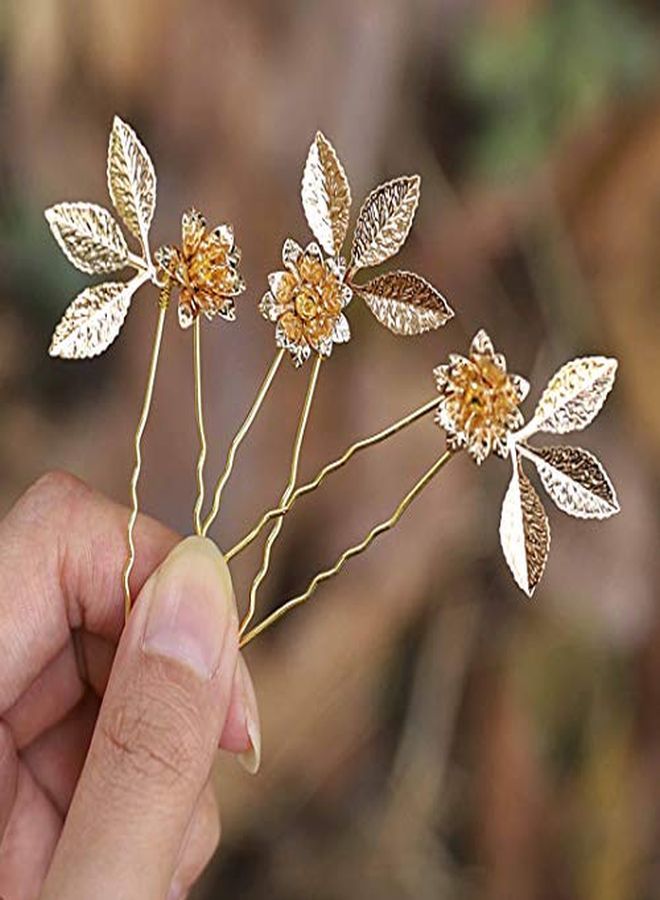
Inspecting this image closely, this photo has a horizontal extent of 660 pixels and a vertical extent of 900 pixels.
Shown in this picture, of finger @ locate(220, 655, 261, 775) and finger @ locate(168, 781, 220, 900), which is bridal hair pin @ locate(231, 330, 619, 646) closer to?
finger @ locate(220, 655, 261, 775)

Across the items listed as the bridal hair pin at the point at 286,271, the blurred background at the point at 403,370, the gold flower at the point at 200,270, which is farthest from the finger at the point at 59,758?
the blurred background at the point at 403,370

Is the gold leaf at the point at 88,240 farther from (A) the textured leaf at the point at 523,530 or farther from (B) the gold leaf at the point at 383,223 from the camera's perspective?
(A) the textured leaf at the point at 523,530

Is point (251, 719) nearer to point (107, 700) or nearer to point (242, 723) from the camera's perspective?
point (242, 723)

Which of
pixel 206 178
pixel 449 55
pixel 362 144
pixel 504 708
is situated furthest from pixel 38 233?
pixel 504 708

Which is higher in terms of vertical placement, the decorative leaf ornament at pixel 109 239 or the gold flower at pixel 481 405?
the decorative leaf ornament at pixel 109 239

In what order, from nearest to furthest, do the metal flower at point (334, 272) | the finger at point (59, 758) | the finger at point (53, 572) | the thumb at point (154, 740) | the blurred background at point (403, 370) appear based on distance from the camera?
1. the thumb at point (154, 740)
2. the metal flower at point (334, 272)
3. the finger at point (53, 572)
4. the finger at point (59, 758)
5. the blurred background at point (403, 370)

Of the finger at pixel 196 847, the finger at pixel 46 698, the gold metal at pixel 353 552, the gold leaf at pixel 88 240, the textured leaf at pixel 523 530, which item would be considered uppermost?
the gold leaf at pixel 88 240

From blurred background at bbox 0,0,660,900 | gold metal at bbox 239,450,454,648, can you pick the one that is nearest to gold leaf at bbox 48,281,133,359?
gold metal at bbox 239,450,454,648

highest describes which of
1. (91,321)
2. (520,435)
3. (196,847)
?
(91,321)

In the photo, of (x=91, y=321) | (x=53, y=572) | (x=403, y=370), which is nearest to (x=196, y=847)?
(x=53, y=572)
